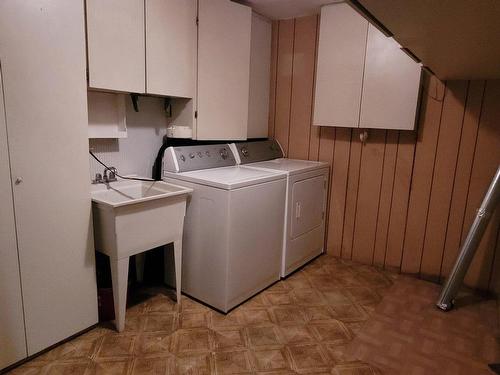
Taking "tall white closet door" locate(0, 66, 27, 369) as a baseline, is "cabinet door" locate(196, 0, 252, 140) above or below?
above

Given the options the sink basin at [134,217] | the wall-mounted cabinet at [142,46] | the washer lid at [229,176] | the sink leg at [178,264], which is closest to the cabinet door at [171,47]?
the wall-mounted cabinet at [142,46]

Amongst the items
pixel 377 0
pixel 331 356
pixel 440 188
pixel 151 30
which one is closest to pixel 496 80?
pixel 440 188

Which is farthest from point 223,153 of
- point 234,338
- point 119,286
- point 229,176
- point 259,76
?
point 234,338

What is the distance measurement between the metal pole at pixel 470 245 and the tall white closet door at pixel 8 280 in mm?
2525

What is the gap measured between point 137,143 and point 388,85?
6.23 ft

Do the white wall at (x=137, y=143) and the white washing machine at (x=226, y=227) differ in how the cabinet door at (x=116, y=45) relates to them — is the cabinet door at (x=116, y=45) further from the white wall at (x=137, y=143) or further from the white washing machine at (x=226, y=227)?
the white washing machine at (x=226, y=227)

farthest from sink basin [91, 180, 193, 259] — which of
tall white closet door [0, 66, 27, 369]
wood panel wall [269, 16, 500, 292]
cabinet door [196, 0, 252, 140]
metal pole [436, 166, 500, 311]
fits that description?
metal pole [436, 166, 500, 311]

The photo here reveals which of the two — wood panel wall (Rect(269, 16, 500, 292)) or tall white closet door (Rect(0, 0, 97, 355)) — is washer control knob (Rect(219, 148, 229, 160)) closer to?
wood panel wall (Rect(269, 16, 500, 292))

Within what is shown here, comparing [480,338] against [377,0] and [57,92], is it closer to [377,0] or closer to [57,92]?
[377,0]

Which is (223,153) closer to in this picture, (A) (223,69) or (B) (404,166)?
(A) (223,69)

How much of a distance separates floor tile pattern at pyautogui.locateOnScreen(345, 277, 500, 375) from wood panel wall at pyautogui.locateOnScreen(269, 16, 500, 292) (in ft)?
1.24

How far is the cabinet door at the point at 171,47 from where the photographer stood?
212cm

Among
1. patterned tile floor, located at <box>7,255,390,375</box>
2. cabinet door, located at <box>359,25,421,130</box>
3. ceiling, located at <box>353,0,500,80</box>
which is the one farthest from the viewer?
cabinet door, located at <box>359,25,421,130</box>

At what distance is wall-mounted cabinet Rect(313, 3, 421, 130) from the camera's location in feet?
8.09
